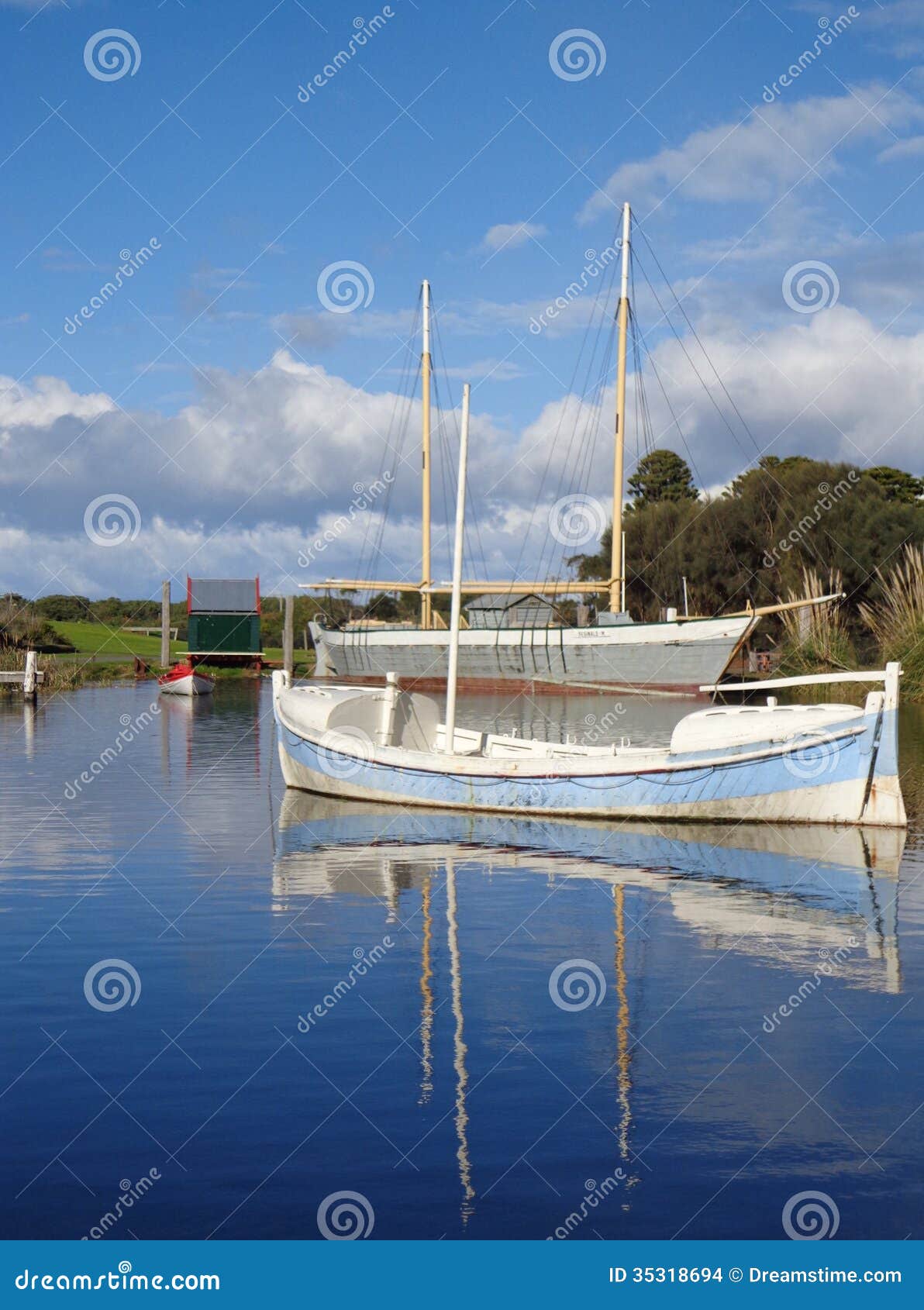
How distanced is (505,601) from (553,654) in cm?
722

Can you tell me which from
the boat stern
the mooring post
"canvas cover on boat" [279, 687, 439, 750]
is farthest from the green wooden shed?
the boat stern

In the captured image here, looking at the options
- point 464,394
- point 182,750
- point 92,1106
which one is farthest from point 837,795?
point 182,750

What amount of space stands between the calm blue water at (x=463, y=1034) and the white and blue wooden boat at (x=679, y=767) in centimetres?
99

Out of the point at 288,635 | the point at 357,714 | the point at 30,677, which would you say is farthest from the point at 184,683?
the point at 357,714

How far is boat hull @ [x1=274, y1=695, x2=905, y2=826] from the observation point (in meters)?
24.1

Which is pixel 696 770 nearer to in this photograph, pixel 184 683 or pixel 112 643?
pixel 184 683

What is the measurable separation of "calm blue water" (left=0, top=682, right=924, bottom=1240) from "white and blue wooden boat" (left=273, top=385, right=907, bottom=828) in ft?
3.26

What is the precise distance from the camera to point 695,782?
2506cm

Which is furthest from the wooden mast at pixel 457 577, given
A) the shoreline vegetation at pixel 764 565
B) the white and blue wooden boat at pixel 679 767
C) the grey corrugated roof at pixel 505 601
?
the grey corrugated roof at pixel 505 601

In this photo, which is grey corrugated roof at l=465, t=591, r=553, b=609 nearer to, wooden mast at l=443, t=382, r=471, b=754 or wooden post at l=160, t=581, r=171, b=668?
wooden post at l=160, t=581, r=171, b=668

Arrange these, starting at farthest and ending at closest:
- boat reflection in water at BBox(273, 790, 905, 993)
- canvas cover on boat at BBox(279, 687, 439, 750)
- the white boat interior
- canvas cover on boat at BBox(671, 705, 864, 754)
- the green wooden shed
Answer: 1. the green wooden shed
2. canvas cover on boat at BBox(279, 687, 439, 750)
3. the white boat interior
4. canvas cover on boat at BBox(671, 705, 864, 754)
5. boat reflection in water at BBox(273, 790, 905, 993)

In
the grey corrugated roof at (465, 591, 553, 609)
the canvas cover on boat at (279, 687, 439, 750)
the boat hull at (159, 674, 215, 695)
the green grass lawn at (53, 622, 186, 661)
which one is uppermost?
the grey corrugated roof at (465, 591, 553, 609)

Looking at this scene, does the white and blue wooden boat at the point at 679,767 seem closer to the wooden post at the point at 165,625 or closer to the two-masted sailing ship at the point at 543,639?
the two-masted sailing ship at the point at 543,639

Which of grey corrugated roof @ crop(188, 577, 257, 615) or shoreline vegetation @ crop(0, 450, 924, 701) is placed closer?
shoreline vegetation @ crop(0, 450, 924, 701)
